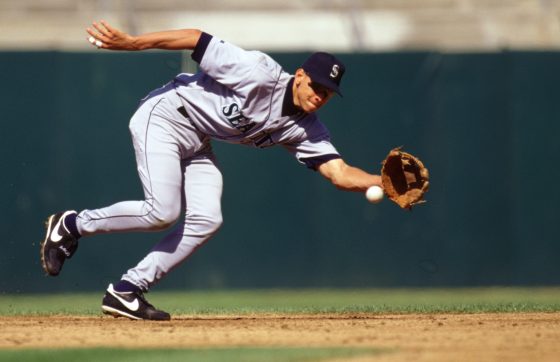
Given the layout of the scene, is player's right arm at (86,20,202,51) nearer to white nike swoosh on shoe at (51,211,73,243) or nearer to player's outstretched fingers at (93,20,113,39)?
player's outstretched fingers at (93,20,113,39)

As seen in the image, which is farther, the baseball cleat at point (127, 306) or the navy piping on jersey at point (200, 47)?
the baseball cleat at point (127, 306)

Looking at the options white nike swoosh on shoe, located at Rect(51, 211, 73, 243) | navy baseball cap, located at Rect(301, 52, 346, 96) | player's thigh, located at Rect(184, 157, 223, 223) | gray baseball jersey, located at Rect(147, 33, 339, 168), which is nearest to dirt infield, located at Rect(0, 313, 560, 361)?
white nike swoosh on shoe, located at Rect(51, 211, 73, 243)

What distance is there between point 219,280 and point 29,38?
6224mm

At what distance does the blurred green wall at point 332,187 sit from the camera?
10.0m

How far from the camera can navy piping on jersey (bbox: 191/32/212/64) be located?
6430mm

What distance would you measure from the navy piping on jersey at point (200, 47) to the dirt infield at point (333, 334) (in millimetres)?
1374

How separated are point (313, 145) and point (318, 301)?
3138 mm

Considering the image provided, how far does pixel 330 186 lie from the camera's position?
1022 centimetres

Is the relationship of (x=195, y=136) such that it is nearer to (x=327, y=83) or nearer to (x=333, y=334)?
(x=327, y=83)

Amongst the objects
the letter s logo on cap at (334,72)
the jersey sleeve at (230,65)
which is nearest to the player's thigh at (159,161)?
the jersey sleeve at (230,65)

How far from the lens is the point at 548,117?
10.4 m

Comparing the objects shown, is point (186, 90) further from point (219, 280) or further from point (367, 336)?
point (219, 280)

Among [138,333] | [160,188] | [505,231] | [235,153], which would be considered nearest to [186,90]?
[160,188]

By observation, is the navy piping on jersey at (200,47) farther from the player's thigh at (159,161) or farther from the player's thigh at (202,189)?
the player's thigh at (202,189)
